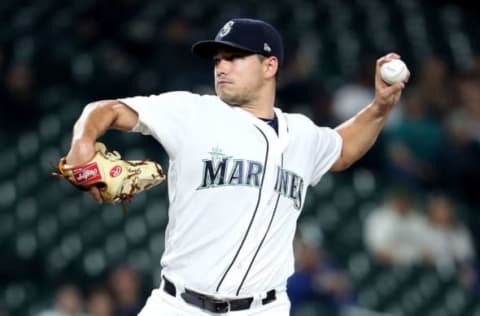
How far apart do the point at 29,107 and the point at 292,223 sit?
4461mm

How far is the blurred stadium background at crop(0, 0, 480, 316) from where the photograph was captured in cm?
772

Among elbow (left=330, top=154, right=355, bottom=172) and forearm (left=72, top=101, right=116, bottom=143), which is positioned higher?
forearm (left=72, top=101, right=116, bottom=143)

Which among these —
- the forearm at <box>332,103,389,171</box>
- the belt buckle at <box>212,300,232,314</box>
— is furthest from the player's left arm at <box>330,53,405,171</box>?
the belt buckle at <box>212,300,232,314</box>

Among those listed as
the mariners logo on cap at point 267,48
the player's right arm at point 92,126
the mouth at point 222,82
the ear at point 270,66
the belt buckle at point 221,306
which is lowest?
the belt buckle at point 221,306

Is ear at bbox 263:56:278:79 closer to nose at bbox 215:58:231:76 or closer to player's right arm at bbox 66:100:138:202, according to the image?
nose at bbox 215:58:231:76

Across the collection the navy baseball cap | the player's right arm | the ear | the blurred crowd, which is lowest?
the blurred crowd

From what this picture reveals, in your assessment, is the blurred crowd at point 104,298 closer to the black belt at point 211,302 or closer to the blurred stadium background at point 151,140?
the blurred stadium background at point 151,140

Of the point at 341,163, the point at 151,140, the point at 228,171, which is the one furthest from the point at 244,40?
the point at 151,140

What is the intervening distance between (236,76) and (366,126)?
0.71 metres

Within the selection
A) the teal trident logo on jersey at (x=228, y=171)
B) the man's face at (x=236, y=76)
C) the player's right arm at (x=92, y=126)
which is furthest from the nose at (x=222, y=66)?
the player's right arm at (x=92, y=126)

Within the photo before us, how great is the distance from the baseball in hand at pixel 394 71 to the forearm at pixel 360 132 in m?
0.17

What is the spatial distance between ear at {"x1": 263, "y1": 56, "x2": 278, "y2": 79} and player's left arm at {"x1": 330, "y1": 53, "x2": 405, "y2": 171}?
464 mm

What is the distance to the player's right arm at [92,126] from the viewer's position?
12.3 feet

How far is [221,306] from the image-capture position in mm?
4145
